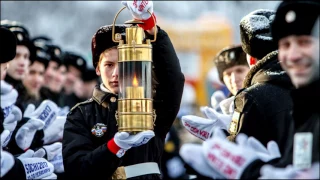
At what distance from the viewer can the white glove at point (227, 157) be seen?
6.25 meters

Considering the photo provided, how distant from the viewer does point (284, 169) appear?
6.30 metres

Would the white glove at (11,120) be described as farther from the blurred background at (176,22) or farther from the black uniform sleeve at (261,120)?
the blurred background at (176,22)

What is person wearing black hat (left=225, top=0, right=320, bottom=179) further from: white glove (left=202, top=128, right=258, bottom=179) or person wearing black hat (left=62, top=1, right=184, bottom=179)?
person wearing black hat (left=62, top=1, right=184, bottom=179)

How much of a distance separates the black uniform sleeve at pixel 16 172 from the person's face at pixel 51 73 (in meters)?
6.60

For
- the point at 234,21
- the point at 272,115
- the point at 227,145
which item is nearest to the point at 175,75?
the point at 272,115

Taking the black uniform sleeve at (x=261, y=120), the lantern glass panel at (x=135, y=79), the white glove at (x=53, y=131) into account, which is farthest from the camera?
the white glove at (x=53, y=131)

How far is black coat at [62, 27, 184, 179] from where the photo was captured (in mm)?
8013

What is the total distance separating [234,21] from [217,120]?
35.2 m

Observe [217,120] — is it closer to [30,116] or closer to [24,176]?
[24,176]

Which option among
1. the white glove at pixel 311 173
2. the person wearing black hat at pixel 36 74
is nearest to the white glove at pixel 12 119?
the white glove at pixel 311 173

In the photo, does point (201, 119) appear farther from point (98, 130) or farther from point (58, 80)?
point (58, 80)

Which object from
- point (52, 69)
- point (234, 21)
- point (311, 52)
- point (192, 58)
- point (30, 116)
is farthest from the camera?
point (234, 21)

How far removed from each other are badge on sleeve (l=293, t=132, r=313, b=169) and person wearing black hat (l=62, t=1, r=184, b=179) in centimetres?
193

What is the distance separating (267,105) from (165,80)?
3.47ft
